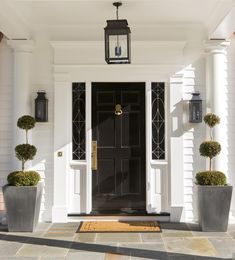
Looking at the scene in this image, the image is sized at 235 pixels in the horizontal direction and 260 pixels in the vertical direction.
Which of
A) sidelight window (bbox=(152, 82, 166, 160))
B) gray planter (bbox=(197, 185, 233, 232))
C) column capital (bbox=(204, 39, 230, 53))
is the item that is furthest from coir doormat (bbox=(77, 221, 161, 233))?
column capital (bbox=(204, 39, 230, 53))

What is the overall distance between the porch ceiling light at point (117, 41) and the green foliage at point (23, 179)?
198cm

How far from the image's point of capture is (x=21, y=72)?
596cm

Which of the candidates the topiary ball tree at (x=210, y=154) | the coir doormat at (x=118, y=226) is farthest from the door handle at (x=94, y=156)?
the topiary ball tree at (x=210, y=154)

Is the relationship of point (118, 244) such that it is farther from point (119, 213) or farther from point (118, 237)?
point (119, 213)

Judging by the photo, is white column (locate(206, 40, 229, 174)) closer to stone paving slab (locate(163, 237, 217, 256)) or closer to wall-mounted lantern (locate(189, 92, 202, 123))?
wall-mounted lantern (locate(189, 92, 202, 123))

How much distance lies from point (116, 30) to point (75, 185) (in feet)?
8.55

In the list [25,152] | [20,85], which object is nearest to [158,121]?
[25,152]

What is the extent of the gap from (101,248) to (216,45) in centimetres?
342

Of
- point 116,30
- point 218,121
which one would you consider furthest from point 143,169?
point 116,30

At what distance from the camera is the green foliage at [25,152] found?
5531 millimetres

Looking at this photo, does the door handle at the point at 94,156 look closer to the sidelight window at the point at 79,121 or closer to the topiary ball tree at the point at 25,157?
the sidelight window at the point at 79,121

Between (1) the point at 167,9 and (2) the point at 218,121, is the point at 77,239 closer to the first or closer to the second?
(2) the point at 218,121

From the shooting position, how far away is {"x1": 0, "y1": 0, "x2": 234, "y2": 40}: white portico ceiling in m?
5.00

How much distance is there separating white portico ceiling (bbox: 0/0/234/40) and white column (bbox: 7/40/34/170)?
207 millimetres
